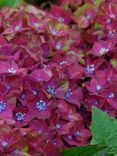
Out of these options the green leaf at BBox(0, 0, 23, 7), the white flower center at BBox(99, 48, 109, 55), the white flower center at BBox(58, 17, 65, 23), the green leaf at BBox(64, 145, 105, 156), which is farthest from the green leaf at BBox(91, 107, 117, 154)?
the green leaf at BBox(0, 0, 23, 7)

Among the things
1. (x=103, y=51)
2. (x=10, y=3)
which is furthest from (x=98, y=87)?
(x=10, y=3)

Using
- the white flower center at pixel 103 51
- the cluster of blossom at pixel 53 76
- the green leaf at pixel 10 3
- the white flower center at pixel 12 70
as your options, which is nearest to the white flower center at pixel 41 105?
the cluster of blossom at pixel 53 76

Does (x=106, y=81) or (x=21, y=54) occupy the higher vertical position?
(x=21, y=54)

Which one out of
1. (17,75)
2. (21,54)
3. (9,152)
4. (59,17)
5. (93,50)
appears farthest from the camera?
(59,17)

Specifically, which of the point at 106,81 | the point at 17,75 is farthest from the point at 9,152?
the point at 106,81

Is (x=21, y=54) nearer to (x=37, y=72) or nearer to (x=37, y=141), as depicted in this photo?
(x=37, y=72)

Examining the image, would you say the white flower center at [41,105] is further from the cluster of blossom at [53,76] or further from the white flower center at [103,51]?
the white flower center at [103,51]
